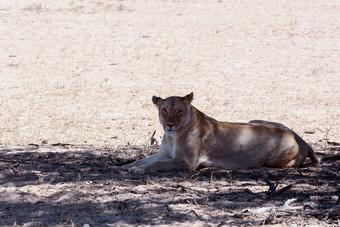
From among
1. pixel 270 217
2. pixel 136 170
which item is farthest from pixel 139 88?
pixel 270 217

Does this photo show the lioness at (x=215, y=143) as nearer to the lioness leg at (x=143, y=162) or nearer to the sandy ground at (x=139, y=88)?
the lioness leg at (x=143, y=162)

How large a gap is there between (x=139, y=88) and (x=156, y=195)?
8146mm

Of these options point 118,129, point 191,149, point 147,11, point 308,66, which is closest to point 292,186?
point 191,149

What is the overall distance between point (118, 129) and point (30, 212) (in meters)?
5.29

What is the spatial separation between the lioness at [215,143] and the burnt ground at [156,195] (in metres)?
0.16

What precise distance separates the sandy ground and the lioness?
0.26 metres

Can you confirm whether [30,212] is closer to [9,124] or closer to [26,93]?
[9,124]

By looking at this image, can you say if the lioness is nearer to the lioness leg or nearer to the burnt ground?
the lioness leg

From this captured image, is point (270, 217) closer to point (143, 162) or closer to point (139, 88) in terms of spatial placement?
point (143, 162)

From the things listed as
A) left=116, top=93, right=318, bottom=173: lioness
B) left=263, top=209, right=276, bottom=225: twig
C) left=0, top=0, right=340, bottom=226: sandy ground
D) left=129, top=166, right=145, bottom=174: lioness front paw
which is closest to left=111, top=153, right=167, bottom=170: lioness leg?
left=116, top=93, right=318, bottom=173: lioness

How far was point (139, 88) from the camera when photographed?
14039 millimetres

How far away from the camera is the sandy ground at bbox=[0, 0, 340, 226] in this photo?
5992mm

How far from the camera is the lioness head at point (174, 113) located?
7281 mm

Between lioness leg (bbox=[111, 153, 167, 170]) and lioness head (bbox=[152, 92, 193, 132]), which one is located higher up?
lioness head (bbox=[152, 92, 193, 132])
